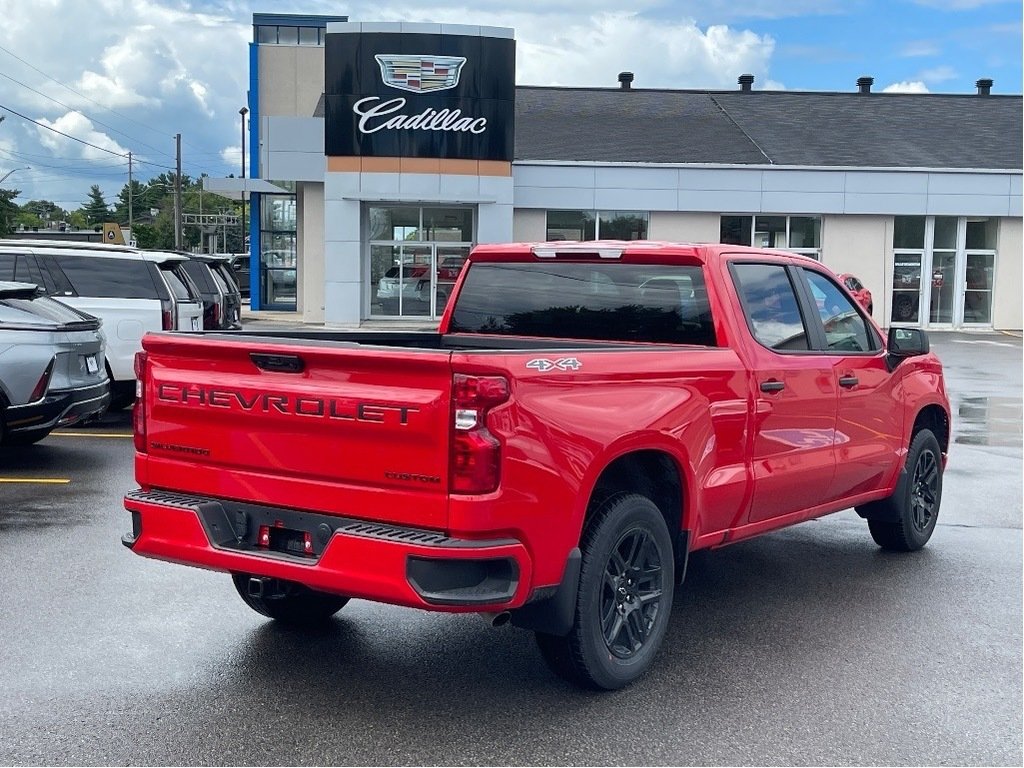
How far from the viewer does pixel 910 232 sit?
33688 millimetres

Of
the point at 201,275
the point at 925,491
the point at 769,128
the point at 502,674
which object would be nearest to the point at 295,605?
the point at 502,674

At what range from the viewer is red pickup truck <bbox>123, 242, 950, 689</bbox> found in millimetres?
4219

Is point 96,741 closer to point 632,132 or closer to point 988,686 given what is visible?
point 988,686

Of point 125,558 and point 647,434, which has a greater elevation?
point 647,434

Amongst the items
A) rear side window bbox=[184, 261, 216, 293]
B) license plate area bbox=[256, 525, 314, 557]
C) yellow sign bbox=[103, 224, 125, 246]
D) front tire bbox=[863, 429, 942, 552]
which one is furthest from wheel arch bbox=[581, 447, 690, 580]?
yellow sign bbox=[103, 224, 125, 246]

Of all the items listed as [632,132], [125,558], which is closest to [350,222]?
[632,132]

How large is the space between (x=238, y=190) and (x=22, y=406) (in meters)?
31.3

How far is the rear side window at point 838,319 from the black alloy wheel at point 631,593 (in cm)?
213

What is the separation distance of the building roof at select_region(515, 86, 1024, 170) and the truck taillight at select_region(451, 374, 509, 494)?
95.1 ft

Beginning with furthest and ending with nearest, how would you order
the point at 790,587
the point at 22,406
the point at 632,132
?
1. the point at 632,132
2. the point at 22,406
3. the point at 790,587

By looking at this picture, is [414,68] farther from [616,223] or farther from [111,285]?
[111,285]

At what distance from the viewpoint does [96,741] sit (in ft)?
14.1

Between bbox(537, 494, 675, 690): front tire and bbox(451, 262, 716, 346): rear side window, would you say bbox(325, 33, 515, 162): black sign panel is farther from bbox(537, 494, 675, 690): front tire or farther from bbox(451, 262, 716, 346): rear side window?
bbox(537, 494, 675, 690): front tire

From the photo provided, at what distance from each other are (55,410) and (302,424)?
6474 mm
